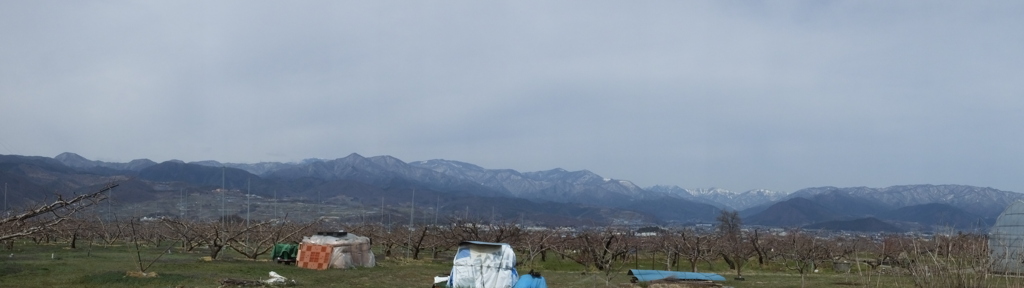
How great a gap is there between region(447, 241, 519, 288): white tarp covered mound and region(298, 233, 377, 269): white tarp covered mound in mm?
9053

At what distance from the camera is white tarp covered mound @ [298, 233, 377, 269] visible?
106ft

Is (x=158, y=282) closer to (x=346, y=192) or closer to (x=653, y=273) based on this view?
(x=653, y=273)

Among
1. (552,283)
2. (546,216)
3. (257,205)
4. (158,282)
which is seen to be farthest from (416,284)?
(546,216)

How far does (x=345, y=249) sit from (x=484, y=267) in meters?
10.0

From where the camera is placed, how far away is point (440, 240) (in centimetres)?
4819

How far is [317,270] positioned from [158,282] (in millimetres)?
8875

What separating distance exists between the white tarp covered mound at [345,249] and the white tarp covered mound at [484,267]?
905 centimetres

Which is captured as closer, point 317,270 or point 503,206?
point 317,270

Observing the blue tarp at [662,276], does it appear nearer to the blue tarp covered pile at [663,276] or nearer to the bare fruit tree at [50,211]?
the blue tarp covered pile at [663,276]

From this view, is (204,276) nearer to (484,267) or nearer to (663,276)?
(484,267)

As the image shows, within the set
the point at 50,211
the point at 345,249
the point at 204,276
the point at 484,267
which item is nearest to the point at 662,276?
the point at 484,267

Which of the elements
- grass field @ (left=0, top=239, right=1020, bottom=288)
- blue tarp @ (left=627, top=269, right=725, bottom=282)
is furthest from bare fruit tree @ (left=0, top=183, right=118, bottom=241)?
blue tarp @ (left=627, top=269, right=725, bottom=282)

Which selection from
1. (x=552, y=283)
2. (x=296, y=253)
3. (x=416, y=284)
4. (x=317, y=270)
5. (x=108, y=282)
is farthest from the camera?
(x=296, y=253)

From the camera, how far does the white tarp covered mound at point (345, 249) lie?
3222 cm
